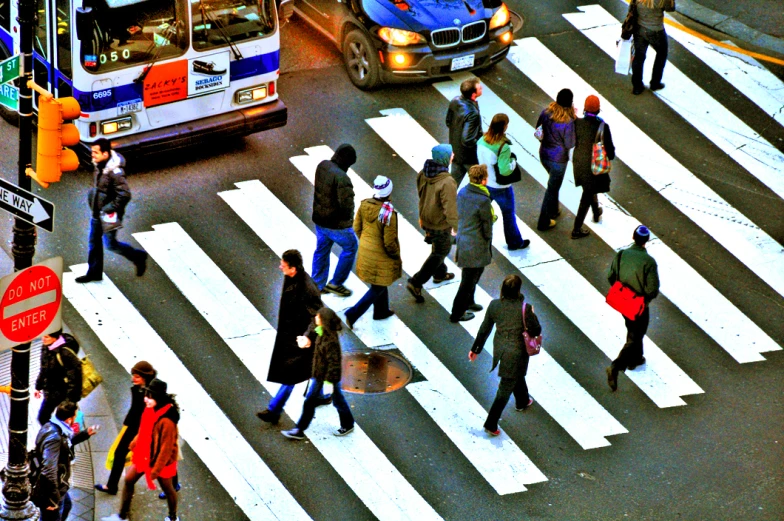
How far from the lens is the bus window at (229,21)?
17.0 metres

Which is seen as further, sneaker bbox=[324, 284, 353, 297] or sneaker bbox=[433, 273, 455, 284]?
sneaker bbox=[433, 273, 455, 284]

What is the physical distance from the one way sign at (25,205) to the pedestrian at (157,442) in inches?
64.4

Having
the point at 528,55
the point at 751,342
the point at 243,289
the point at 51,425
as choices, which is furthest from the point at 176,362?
the point at 528,55

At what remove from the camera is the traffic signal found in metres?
11.1

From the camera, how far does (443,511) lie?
1309cm

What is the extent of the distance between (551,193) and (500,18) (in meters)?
3.78

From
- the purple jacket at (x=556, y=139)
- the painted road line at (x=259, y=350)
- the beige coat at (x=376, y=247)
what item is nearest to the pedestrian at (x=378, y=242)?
the beige coat at (x=376, y=247)

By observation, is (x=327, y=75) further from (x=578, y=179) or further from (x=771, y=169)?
(x=771, y=169)

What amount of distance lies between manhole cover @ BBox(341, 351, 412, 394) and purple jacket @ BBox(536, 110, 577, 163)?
11.2 feet

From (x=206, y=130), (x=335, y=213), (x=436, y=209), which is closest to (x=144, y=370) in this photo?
(x=335, y=213)

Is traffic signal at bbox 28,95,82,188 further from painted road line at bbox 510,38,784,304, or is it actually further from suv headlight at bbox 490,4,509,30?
suv headlight at bbox 490,4,509,30

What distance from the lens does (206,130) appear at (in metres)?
17.3

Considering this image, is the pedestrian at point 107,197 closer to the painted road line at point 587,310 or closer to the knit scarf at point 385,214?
the knit scarf at point 385,214

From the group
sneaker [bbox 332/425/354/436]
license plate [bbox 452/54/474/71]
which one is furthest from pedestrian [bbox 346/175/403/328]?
license plate [bbox 452/54/474/71]
